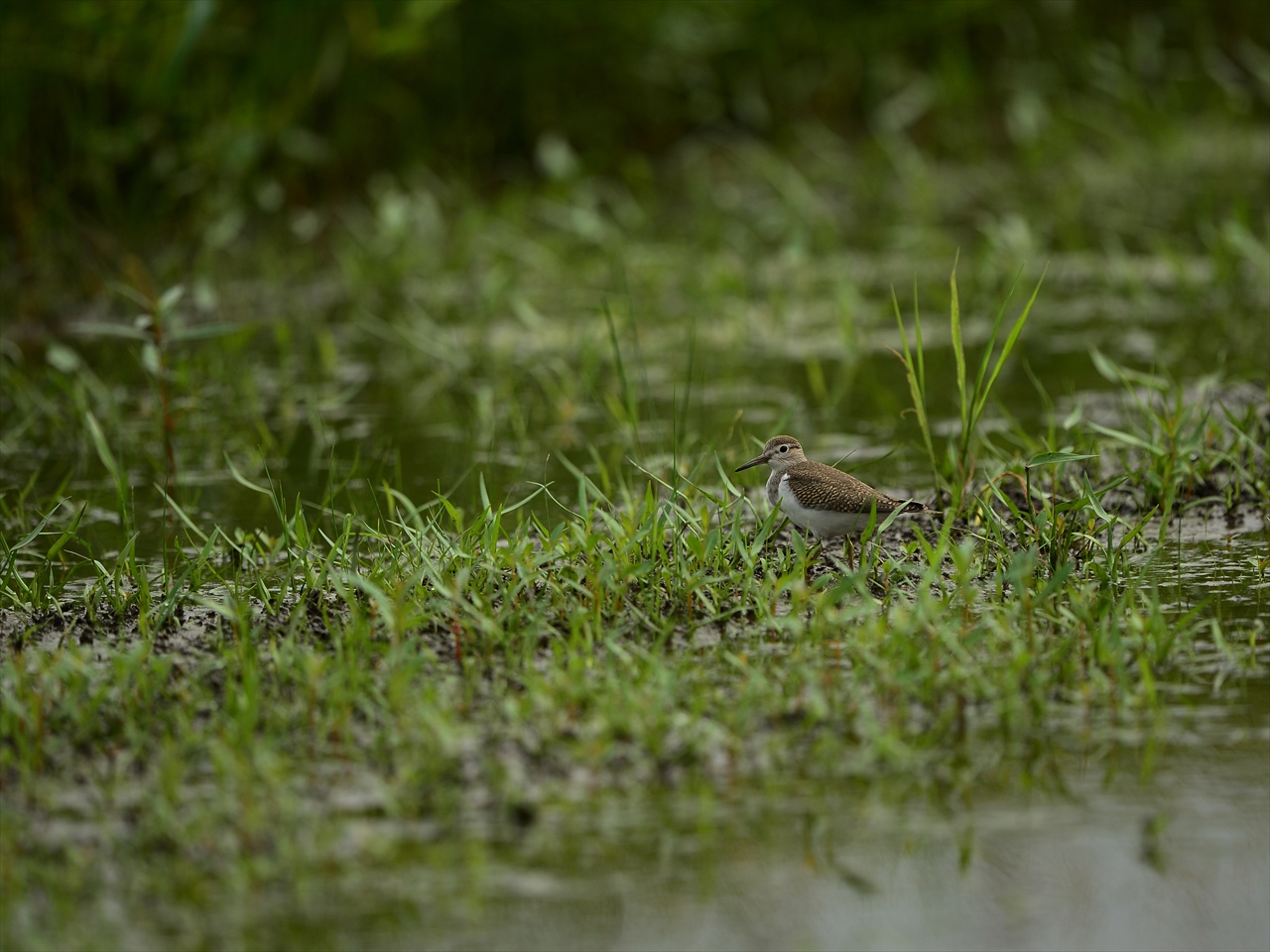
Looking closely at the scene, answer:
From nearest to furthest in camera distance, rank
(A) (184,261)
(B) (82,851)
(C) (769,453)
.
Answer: (B) (82,851), (C) (769,453), (A) (184,261)

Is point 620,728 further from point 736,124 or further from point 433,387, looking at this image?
point 736,124

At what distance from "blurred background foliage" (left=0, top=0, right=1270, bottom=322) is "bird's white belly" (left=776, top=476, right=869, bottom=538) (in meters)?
4.29

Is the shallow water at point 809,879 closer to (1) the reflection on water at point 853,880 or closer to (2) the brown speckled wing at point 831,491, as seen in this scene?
(1) the reflection on water at point 853,880

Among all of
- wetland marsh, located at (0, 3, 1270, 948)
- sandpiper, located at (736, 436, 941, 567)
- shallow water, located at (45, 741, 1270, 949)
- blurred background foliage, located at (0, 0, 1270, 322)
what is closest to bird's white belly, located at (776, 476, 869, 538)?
sandpiper, located at (736, 436, 941, 567)

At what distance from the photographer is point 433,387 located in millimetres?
7262

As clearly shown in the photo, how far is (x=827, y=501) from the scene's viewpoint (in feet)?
14.4

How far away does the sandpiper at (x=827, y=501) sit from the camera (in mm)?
4402

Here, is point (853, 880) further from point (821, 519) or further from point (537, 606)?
point (821, 519)

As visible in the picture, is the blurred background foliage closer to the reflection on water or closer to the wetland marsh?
the wetland marsh

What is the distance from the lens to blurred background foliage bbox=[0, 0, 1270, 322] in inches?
330

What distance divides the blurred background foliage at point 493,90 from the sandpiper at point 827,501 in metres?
4.25

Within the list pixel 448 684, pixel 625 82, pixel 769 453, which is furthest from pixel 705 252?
pixel 448 684

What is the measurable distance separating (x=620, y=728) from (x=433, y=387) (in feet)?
13.2

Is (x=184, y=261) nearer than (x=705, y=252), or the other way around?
(x=184, y=261)
